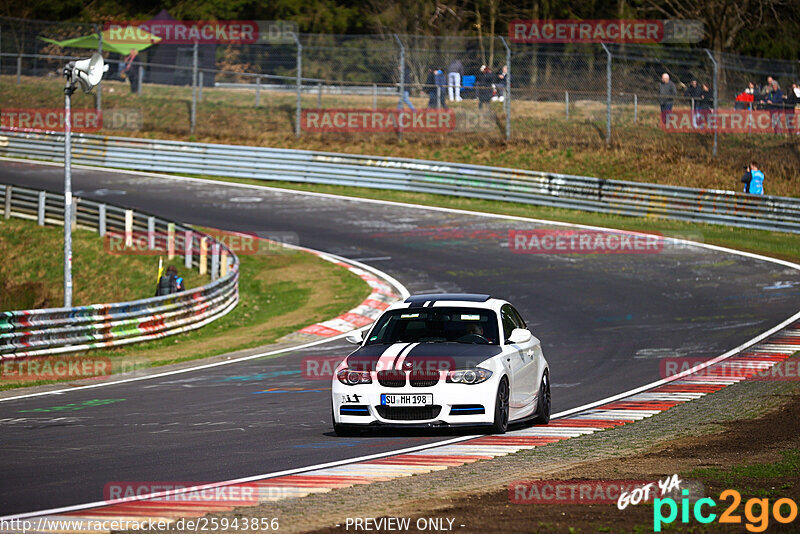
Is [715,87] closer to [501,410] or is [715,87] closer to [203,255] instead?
[203,255]

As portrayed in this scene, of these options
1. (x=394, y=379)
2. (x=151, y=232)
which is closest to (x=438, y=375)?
(x=394, y=379)

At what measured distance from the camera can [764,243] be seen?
27.8 m

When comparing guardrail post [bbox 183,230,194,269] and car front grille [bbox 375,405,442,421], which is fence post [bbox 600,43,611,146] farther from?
car front grille [bbox 375,405,442,421]

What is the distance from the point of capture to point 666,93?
34094 mm

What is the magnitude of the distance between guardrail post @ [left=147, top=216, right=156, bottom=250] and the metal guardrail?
29.8 ft

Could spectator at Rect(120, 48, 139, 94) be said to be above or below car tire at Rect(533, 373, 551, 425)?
above

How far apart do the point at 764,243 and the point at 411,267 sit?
31.1ft

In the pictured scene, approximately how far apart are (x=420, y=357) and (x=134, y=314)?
34.5 ft

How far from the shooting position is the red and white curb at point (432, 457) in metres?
7.20

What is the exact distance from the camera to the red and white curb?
7.20m

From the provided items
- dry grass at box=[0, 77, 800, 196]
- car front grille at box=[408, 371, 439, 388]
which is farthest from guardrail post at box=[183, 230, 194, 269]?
car front grille at box=[408, 371, 439, 388]

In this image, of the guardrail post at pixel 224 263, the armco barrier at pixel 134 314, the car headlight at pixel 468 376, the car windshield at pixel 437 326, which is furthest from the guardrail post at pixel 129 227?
the car headlight at pixel 468 376

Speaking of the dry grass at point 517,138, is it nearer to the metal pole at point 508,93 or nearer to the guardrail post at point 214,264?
the metal pole at point 508,93

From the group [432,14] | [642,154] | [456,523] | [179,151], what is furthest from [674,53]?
[456,523]
